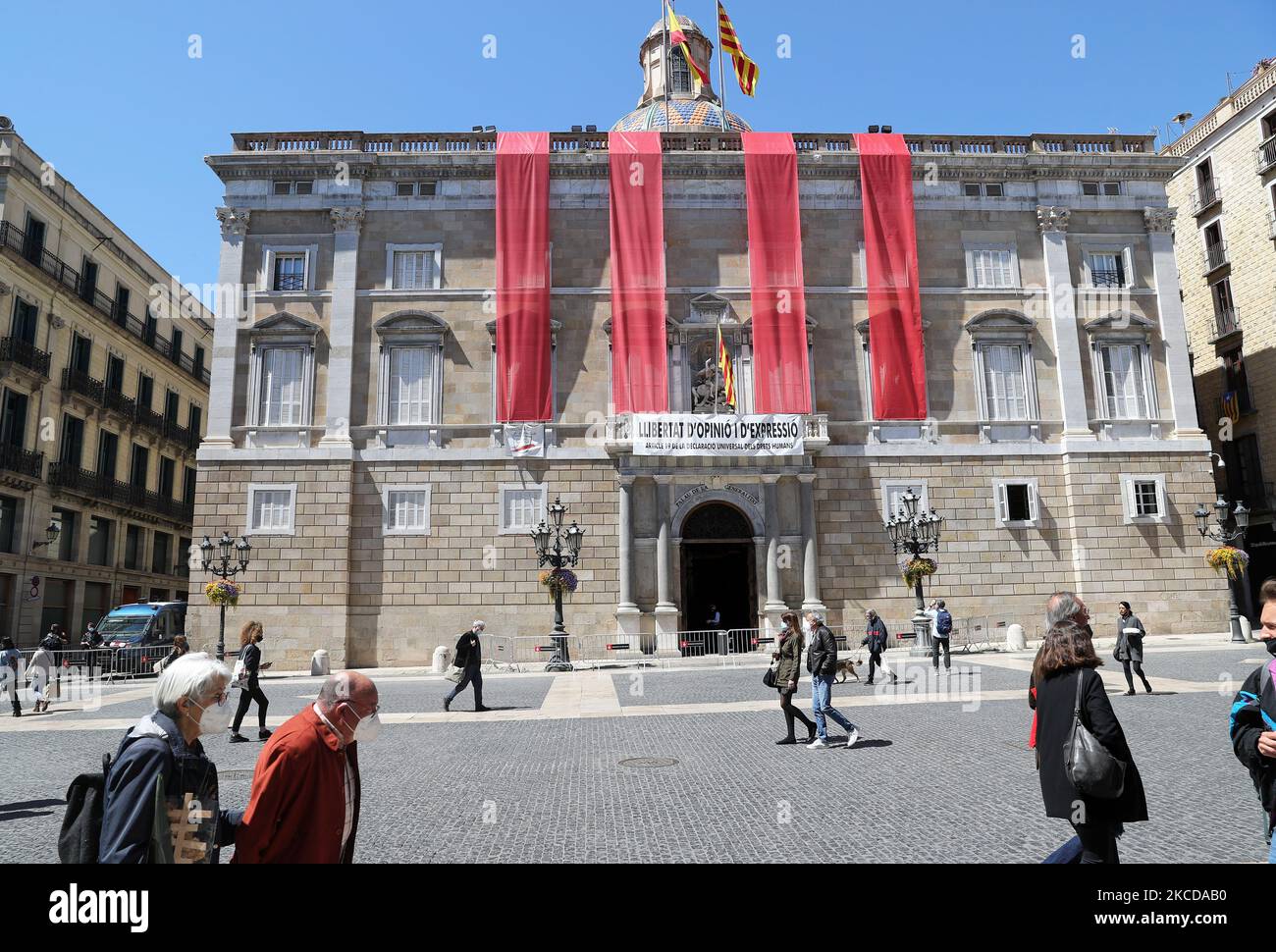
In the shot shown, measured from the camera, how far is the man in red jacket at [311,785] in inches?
136

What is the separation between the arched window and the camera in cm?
5231

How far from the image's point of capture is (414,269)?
29.2 metres

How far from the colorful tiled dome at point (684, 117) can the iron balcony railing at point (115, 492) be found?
32.2 m

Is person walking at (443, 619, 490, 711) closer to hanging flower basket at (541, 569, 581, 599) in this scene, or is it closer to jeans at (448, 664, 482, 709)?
jeans at (448, 664, 482, 709)

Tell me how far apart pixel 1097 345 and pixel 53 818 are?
31915mm

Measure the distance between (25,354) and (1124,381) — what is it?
41.1 metres

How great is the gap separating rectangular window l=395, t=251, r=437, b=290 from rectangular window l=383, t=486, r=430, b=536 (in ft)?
24.2

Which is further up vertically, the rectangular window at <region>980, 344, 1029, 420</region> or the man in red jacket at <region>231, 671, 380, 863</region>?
the rectangular window at <region>980, 344, 1029, 420</region>

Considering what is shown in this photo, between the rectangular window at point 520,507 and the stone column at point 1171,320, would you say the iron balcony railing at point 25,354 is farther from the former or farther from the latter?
the stone column at point 1171,320

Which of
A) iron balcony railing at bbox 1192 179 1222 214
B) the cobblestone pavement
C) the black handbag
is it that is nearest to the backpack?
the cobblestone pavement

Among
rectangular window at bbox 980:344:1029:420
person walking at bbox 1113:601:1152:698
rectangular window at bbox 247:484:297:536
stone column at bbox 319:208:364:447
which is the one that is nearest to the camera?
person walking at bbox 1113:601:1152:698

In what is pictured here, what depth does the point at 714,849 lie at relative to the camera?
6.48 m

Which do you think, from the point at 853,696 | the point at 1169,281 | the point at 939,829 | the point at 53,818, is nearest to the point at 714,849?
the point at 939,829

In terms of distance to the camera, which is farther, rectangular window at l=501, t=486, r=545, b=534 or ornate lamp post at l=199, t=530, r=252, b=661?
rectangular window at l=501, t=486, r=545, b=534
